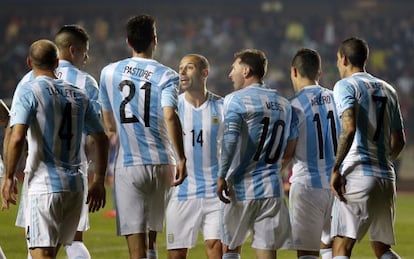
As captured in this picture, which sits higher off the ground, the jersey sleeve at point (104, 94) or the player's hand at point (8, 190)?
the jersey sleeve at point (104, 94)

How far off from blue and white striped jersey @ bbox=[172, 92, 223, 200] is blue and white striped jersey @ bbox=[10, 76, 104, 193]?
181cm

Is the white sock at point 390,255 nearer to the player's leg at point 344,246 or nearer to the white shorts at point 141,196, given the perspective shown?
the player's leg at point 344,246

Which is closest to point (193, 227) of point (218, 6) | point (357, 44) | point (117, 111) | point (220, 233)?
point (220, 233)

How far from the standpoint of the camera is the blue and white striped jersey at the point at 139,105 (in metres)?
8.09

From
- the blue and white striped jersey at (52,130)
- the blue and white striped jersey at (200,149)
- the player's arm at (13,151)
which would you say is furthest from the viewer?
the blue and white striped jersey at (200,149)

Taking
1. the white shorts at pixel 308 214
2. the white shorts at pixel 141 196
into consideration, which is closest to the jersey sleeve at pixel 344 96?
the white shorts at pixel 308 214

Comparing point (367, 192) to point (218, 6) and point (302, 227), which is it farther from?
point (218, 6)

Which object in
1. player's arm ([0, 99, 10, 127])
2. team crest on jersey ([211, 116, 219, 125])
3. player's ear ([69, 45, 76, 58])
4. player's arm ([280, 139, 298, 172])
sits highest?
player's ear ([69, 45, 76, 58])

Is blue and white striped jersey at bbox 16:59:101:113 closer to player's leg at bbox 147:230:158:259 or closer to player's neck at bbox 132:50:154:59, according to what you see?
player's neck at bbox 132:50:154:59

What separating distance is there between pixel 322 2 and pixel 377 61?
405cm

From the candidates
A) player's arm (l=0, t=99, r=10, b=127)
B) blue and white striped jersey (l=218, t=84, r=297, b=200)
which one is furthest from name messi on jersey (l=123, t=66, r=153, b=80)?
player's arm (l=0, t=99, r=10, b=127)

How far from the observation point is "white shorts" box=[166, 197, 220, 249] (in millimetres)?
8914

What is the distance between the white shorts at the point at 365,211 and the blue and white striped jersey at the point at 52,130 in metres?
2.12

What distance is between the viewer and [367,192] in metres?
8.31
